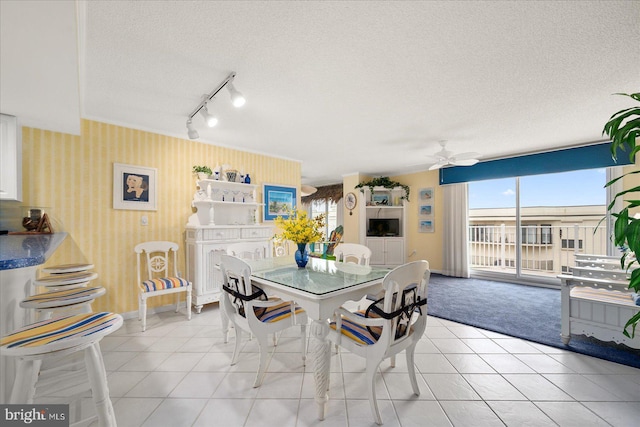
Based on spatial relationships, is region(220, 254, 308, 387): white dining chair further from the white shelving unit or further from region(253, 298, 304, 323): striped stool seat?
the white shelving unit

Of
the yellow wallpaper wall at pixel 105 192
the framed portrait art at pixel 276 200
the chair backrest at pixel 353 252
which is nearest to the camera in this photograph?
the yellow wallpaper wall at pixel 105 192

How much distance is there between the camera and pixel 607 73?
211 centimetres

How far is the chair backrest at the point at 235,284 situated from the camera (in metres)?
1.76

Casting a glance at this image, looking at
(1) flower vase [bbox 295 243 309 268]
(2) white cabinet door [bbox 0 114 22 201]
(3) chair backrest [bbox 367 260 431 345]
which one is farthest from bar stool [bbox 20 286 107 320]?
(3) chair backrest [bbox 367 260 431 345]

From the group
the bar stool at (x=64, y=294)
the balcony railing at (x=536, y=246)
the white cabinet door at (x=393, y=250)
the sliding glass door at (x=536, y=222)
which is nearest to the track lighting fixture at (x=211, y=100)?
the bar stool at (x=64, y=294)

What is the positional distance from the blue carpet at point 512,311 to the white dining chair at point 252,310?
2.22m

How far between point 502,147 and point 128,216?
5.65m

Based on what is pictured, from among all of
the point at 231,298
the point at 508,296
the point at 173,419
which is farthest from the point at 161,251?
the point at 508,296

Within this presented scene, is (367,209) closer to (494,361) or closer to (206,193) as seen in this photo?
(206,193)

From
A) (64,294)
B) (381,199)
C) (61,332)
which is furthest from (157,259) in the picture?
(381,199)

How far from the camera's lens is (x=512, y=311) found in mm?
3355

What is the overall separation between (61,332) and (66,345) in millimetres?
112

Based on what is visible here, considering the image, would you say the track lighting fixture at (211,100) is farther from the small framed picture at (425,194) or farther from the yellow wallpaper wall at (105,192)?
the small framed picture at (425,194)

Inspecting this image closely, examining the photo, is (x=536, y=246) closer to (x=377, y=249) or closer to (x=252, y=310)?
(x=377, y=249)
